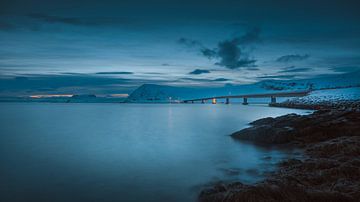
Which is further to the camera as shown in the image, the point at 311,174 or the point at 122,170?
the point at 122,170

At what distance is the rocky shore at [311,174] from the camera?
16.5 feet

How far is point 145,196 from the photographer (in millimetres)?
6781

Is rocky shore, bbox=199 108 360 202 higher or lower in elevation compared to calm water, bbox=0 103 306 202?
higher

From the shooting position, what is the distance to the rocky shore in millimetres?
5023

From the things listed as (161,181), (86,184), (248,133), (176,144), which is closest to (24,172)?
(86,184)

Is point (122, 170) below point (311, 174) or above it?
below

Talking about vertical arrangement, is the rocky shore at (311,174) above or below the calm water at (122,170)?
above

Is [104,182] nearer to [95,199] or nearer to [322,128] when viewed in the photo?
[95,199]

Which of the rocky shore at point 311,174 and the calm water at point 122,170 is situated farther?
the calm water at point 122,170

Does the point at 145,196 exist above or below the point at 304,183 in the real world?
below

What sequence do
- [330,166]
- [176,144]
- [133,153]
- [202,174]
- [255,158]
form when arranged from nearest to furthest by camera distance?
[330,166]
[202,174]
[255,158]
[133,153]
[176,144]

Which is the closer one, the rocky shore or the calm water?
the rocky shore

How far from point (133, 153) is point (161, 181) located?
529 cm

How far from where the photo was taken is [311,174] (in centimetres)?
674
